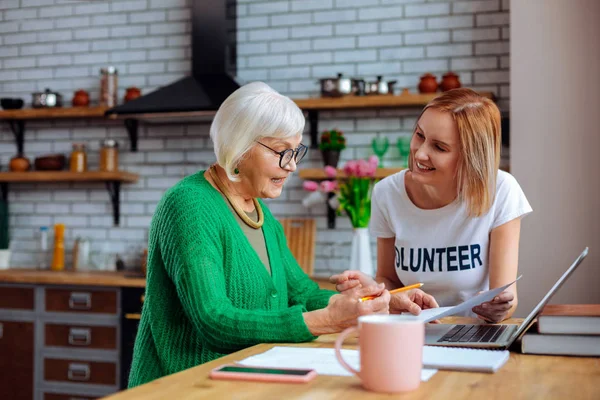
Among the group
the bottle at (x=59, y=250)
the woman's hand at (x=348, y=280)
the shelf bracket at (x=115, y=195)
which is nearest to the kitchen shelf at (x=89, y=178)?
the shelf bracket at (x=115, y=195)

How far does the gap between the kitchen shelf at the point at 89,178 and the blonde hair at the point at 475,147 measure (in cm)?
290

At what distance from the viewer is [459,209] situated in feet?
6.53

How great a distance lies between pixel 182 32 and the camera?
15.0 feet

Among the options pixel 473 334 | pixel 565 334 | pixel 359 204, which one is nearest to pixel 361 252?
pixel 359 204

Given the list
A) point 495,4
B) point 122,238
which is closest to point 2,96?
point 122,238

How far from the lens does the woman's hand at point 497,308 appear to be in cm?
167

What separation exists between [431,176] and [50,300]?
2.83m

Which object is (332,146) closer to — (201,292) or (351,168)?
(351,168)

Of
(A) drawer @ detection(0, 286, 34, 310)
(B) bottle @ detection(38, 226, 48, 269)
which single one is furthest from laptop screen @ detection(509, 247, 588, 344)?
(B) bottle @ detection(38, 226, 48, 269)

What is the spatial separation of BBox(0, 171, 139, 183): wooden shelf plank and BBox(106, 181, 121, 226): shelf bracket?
79 mm

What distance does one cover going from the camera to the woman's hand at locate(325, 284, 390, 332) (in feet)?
4.58

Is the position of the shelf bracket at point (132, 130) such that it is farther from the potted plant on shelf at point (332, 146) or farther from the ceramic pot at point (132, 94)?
the potted plant on shelf at point (332, 146)

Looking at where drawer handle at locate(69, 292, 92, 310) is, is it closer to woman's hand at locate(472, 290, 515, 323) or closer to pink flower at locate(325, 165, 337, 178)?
pink flower at locate(325, 165, 337, 178)

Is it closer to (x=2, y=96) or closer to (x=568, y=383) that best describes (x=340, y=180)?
(x=2, y=96)
